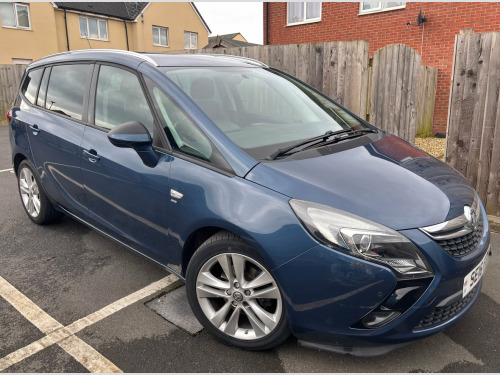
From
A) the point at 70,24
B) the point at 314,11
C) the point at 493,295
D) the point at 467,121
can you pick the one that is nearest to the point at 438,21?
the point at 314,11

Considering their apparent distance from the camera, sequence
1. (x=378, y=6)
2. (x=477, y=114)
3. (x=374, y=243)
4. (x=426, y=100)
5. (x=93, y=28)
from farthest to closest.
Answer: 1. (x=93, y=28)
2. (x=378, y=6)
3. (x=426, y=100)
4. (x=477, y=114)
5. (x=374, y=243)

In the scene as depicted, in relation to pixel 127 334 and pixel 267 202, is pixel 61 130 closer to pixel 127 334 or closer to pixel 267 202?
pixel 127 334

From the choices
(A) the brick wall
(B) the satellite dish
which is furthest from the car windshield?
(B) the satellite dish

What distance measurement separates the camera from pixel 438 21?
353 inches

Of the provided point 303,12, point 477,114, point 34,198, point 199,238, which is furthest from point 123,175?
point 303,12

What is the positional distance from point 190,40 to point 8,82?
21165mm

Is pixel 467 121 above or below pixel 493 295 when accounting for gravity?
above

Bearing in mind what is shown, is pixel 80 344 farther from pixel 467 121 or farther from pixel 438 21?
pixel 438 21

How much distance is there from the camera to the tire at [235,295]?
2221mm

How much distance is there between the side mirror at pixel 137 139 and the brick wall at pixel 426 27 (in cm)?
791

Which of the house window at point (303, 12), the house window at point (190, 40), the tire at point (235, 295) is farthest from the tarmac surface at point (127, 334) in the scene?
the house window at point (190, 40)

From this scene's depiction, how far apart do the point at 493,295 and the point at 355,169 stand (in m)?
1.58

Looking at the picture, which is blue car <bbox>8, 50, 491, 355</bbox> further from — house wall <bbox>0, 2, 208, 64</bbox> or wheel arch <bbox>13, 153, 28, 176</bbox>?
house wall <bbox>0, 2, 208, 64</bbox>

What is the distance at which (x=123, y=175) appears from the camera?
285 cm
